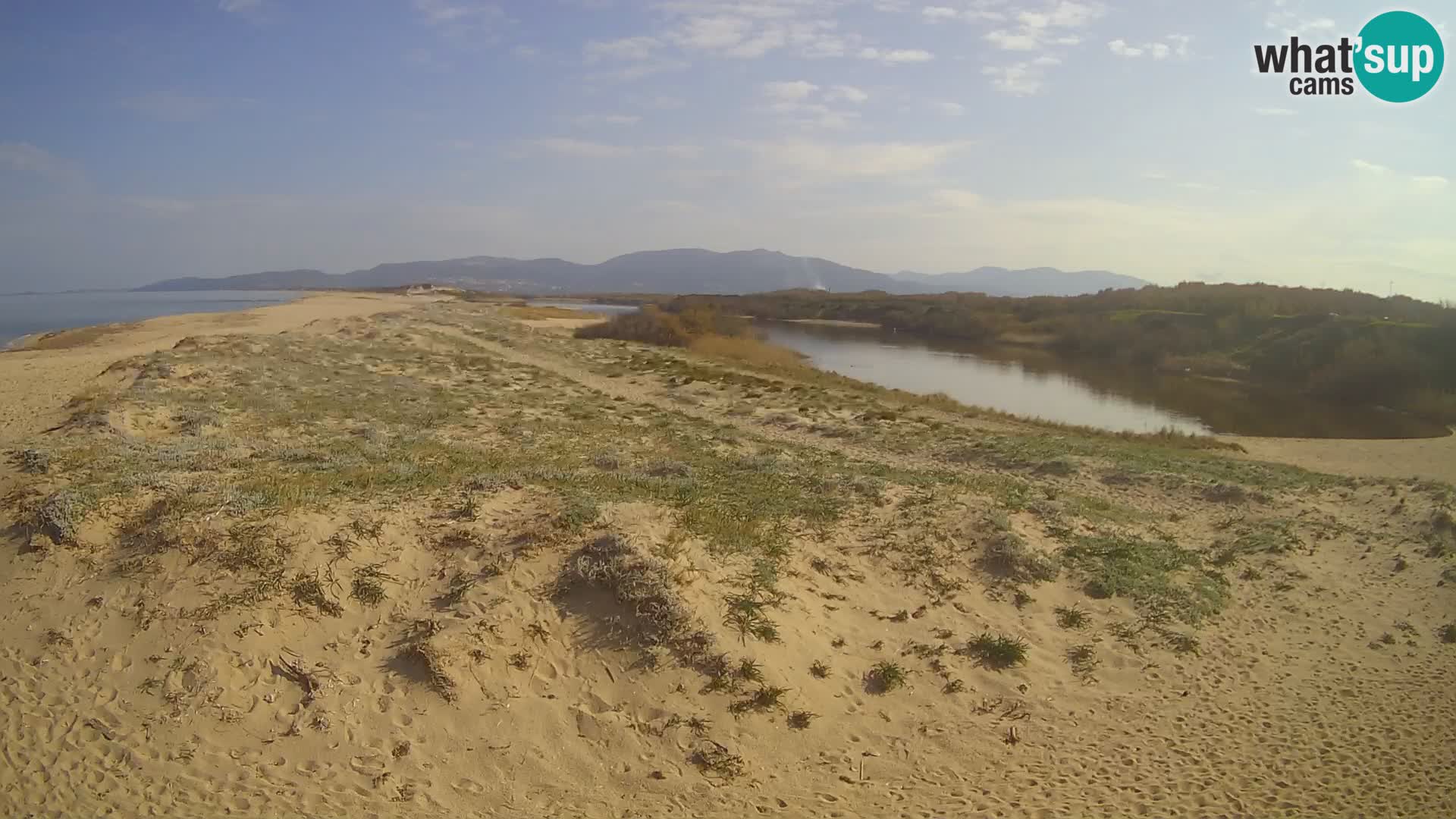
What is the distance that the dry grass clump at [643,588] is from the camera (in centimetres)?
719

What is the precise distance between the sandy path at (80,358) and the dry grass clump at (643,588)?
33.6 ft

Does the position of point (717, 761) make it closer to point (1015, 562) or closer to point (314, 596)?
point (314, 596)

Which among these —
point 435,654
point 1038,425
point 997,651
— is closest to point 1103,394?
point 1038,425

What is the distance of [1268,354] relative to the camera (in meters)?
43.0

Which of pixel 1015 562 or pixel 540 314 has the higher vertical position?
pixel 540 314

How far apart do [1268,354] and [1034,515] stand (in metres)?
Result: 40.2

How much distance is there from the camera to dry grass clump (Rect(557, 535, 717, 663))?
7.19 meters

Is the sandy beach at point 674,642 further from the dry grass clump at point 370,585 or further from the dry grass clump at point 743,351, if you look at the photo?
the dry grass clump at point 743,351

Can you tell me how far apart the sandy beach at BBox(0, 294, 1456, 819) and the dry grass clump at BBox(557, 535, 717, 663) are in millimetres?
30

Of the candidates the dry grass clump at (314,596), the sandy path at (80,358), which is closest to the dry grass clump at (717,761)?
the dry grass clump at (314,596)

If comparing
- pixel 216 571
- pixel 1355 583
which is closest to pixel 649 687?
pixel 216 571

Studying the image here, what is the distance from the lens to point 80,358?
2797 cm

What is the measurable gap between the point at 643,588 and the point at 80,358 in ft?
99.8

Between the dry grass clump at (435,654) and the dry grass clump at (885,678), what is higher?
the dry grass clump at (435,654)
